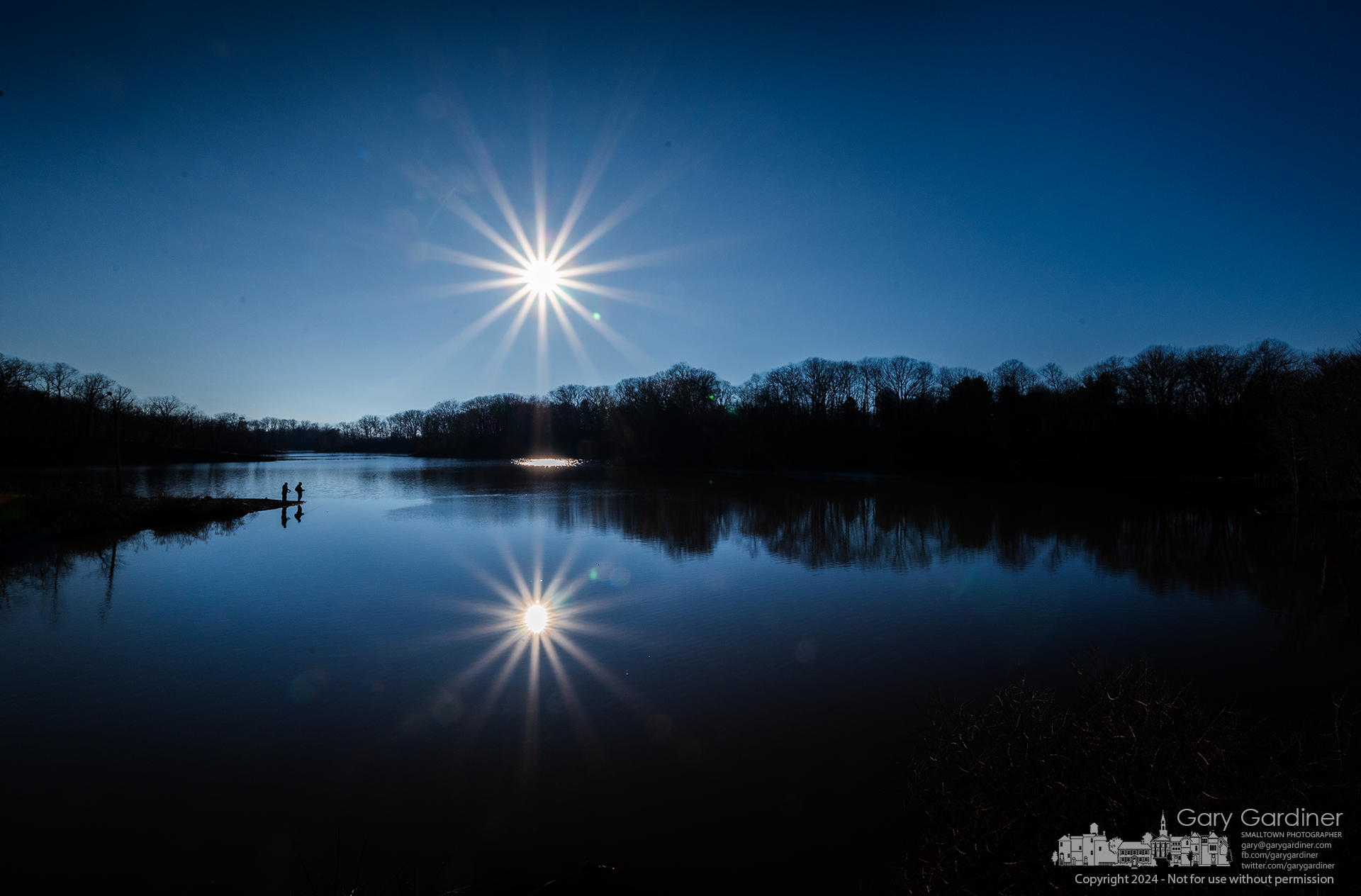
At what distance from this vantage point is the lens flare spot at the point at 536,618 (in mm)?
11031

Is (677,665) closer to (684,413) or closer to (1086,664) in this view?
(1086,664)

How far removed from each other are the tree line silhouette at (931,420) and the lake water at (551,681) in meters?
23.8

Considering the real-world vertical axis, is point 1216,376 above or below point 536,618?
above

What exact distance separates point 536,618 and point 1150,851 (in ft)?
32.3

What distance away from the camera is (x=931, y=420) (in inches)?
2643

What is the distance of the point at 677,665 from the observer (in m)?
9.04

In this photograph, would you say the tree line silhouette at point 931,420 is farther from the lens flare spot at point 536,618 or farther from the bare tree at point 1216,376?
the lens flare spot at point 536,618

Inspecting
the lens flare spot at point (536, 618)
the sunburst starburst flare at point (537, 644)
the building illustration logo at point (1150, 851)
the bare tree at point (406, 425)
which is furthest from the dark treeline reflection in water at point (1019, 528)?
the bare tree at point (406, 425)

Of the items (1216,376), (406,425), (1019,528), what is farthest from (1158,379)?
(406,425)

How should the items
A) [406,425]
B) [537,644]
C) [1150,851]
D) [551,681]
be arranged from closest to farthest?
[1150,851] → [551,681] → [537,644] → [406,425]

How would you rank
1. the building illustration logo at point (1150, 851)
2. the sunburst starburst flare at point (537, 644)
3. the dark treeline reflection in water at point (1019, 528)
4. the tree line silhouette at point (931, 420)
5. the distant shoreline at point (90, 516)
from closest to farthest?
the building illustration logo at point (1150, 851)
the sunburst starburst flare at point (537, 644)
the dark treeline reflection in water at point (1019, 528)
the distant shoreline at point (90, 516)
the tree line silhouette at point (931, 420)

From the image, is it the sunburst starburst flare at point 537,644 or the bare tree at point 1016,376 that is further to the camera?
the bare tree at point 1016,376

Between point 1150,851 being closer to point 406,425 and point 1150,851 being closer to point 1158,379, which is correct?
point 1158,379

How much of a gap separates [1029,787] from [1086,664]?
231 inches
